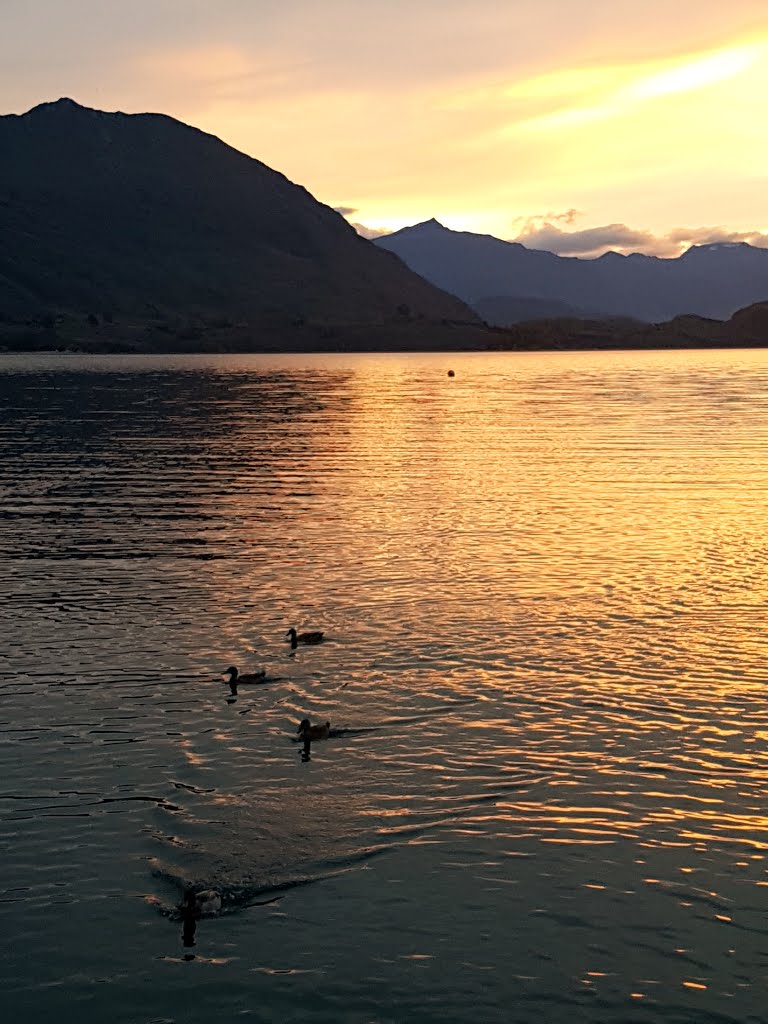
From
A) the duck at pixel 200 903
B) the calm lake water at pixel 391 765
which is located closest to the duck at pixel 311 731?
the calm lake water at pixel 391 765

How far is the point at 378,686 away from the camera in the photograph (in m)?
27.1

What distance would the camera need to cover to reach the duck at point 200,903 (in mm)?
17000

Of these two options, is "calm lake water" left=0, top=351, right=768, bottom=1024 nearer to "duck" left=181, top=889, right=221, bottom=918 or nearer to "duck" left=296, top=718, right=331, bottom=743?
"duck" left=181, top=889, right=221, bottom=918

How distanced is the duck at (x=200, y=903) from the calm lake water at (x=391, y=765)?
18cm

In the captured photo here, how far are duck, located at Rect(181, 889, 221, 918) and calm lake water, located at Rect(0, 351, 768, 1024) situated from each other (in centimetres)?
18

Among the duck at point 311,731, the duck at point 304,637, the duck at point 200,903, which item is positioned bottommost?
the duck at point 200,903

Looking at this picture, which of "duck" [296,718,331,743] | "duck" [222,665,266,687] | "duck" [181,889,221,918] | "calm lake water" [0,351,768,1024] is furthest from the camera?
"duck" [222,665,266,687]

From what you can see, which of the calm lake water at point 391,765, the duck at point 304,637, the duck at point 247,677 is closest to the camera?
the calm lake water at point 391,765

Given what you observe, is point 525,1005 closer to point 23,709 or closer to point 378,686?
point 378,686

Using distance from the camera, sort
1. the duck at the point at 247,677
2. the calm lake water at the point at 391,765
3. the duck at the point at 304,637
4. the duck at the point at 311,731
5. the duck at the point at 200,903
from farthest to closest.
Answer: the duck at the point at 304,637 < the duck at the point at 247,677 < the duck at the point at 311,731 < the duck at the point at 200,903 < the calm lake water at the point at 391,765

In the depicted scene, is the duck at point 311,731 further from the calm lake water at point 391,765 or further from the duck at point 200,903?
the duck at point 200,903

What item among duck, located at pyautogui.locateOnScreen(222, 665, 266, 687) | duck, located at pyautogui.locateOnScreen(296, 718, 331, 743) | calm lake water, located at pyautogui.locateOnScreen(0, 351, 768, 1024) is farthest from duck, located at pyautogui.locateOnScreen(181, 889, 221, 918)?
duck, located at pyautogui.locateOnScreen(222, 665, 266, 687)

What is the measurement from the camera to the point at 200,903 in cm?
1728

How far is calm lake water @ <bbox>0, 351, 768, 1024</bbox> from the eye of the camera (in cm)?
1567
